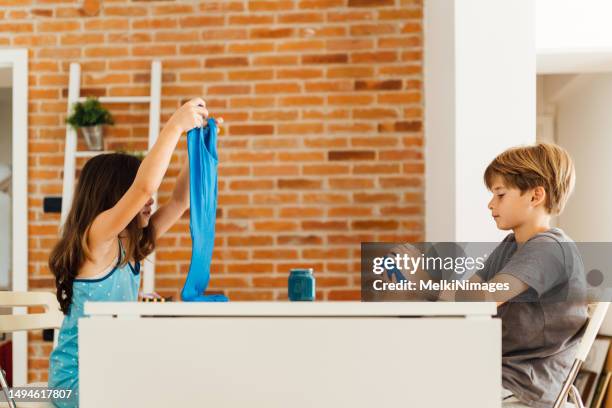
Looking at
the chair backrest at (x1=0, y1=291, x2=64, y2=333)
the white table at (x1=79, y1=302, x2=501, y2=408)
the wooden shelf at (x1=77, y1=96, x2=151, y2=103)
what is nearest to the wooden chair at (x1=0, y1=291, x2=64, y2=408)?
the chair backrest at (x1=0, y1=291, x2=64, y2=333)

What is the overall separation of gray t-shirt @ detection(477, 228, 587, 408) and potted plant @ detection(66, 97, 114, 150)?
235 centimetres

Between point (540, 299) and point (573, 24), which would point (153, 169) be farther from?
point (573, 24)

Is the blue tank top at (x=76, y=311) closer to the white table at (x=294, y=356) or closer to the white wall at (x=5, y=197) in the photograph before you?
the white table at (x=294, y=356)

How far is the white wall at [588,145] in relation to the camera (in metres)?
4.12

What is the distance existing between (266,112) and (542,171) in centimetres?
187

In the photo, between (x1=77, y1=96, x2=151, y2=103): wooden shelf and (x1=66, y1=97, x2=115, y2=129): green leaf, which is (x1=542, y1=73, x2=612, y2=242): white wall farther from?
(x1=66, y1=97, x2=115, y2=129): green leaf

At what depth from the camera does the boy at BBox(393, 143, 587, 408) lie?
1.81 m

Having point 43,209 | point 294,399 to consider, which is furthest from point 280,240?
point 294,399

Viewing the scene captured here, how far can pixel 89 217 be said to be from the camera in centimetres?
212

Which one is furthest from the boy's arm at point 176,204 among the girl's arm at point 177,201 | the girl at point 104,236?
the girl at point 104,236

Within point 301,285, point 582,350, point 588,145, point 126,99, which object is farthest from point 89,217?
point 588,145

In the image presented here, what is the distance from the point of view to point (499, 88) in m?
2.85

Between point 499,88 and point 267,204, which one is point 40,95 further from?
point 499,88

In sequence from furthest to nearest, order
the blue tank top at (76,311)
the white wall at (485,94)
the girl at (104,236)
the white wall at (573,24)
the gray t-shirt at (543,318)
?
the white wall at (573,24), the white wall at (485,94), the blue tank top at (76,311), the girl at (104,236), the gray t-shirt at (543,318)
